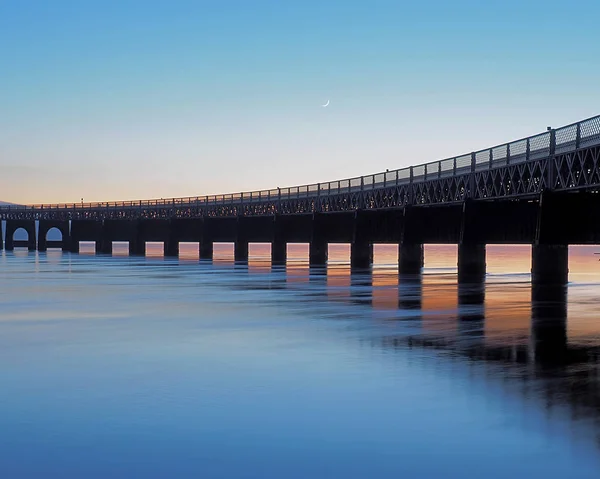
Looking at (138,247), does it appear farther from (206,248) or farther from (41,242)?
(41,242)

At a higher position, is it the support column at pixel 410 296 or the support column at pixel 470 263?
the support column at pixel 470 263

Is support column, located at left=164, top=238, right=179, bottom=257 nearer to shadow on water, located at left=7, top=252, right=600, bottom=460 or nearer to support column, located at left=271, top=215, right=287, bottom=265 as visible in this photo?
support column, located at left=271, top=215, right=287, bottom=265

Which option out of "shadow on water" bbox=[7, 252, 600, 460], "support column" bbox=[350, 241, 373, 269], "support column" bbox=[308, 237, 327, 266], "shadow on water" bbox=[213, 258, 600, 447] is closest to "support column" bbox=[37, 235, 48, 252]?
"support column" bbox=[308, 237, 327, 266]

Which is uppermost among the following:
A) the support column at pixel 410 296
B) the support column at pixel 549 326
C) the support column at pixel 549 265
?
the support column at pixel 549 265

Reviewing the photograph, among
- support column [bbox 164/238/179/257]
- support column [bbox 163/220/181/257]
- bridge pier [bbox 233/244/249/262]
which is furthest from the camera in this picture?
support column [bbox 163/220/181/257]

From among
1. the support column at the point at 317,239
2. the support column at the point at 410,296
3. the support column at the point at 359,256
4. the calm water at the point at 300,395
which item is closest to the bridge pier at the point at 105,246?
the support column at the point at 317,239

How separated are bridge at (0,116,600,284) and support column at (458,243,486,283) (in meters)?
0.07

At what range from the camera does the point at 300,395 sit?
15211mm

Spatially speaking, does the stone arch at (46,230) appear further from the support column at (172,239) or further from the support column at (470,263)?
the support column at (470,263)

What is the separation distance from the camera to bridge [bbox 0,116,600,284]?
49.0 m

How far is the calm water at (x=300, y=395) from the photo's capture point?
10.7 metres

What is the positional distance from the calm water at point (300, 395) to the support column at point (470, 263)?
1105 inches

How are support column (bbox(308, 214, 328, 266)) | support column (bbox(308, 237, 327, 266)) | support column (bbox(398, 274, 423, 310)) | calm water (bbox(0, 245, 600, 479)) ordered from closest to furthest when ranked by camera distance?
calm water (bbox(0, 245, 600, 479))
support column (bbox(398, 274, 423, 310))
support column (bbox(308, 214, 328, 266))
support column (bbox(308, 237, 327, 266))

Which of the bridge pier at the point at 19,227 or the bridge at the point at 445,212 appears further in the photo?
the bridge pier at the point at 19,227
